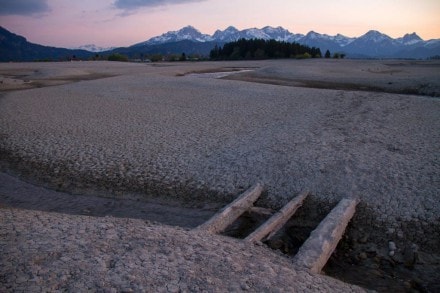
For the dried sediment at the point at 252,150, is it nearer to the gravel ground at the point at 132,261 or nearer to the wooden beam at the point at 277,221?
the wooden beam at the point at 277,221

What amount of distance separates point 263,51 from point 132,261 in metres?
99.9

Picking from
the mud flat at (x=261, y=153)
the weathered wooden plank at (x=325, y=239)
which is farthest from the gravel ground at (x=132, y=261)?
the mud flat at (x=261, y=153)

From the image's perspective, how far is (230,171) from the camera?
12.6 meters

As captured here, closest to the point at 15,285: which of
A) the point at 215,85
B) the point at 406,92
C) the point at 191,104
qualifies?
the point at 191,104

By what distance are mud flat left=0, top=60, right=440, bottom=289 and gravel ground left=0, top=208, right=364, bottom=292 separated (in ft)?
11.0

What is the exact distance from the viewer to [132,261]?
6039 mm

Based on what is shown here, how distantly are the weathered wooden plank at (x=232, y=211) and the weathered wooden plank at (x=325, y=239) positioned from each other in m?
2.21

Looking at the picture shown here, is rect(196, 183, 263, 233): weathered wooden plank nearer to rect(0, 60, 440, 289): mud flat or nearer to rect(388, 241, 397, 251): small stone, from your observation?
rect(0, 60, 440, 289): mud flat

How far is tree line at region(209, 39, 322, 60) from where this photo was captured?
99.1 metres

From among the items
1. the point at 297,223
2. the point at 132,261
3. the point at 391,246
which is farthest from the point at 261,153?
the point at 132,261

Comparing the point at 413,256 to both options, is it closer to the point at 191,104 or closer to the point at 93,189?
the point at 93,189

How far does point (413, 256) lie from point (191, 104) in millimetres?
16011

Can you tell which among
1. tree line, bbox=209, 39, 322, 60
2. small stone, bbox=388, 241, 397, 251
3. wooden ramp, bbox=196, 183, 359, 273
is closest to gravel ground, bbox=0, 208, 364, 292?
wooden ramp, bbox=196, 183, 359, 273

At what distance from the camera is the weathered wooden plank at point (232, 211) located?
28.8ft
